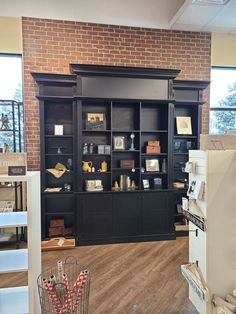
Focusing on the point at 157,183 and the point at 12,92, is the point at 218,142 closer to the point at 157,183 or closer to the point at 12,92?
the point at 157,183

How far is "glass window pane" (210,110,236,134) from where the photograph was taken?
5148mm

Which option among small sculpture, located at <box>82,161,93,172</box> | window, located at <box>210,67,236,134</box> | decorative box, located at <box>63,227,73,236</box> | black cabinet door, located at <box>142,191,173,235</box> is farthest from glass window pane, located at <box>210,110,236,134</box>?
decorative box, located at <box>63,227,73,236</box>

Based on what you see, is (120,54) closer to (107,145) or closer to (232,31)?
(107,145)

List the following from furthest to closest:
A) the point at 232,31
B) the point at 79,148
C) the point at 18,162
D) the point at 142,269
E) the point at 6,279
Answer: the point at 232,31 → the point at 79,148 → the point at 142,269 → the point at 6,279 → the point at 18,162

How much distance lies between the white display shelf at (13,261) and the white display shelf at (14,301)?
35 cm

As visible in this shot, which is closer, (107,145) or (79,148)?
(79,148)

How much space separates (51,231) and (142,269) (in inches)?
66.9

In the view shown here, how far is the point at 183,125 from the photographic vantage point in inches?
184

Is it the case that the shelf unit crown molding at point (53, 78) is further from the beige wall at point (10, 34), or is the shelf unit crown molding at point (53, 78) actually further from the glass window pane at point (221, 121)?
the glass window pane at point (221, 121)

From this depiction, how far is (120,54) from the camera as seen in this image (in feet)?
15.3

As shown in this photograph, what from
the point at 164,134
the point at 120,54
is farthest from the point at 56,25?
the point at 164,134

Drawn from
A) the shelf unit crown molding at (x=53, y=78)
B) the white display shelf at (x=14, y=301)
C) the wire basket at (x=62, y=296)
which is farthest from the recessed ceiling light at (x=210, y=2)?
the white display shelf at (x=14, y=301)

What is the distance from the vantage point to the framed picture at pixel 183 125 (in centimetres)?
466

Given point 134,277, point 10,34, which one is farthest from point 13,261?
point 10,34
